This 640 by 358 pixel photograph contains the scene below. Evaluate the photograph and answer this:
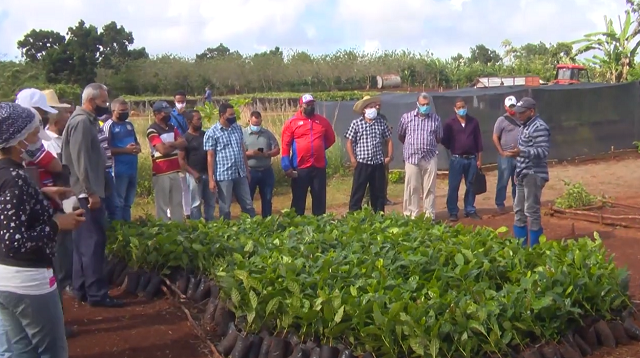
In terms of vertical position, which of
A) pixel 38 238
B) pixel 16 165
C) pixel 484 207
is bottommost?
pixel 484 207

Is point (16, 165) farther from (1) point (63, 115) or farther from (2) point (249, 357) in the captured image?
(1) point (63, 115)

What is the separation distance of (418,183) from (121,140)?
13.2 ft

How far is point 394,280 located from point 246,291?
1.06 metres

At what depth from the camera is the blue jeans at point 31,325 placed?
3.58 metres

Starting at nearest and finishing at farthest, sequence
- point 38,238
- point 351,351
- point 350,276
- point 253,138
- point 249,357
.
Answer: point 38,238
point 351,351
point 249,357
point 350,276
point 253,138

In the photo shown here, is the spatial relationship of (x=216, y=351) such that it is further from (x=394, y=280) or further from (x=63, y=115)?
(x=63, y=115)

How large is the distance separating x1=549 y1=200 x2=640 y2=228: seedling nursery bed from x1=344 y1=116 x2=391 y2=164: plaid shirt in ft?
8.91

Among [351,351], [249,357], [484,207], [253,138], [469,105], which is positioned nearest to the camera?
[351,351]

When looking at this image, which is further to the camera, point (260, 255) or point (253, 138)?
point (253, 138)

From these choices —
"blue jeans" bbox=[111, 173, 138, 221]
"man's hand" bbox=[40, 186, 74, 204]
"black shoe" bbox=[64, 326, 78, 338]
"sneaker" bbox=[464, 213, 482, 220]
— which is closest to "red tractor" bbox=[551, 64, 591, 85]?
"sneaker" bbox=[464, 213, 482, 220]

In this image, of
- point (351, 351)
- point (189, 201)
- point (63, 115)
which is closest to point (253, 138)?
point (189, 201)

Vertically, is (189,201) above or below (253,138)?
below

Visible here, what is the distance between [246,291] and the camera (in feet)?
16.9

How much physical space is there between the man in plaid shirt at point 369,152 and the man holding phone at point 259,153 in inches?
42.9
